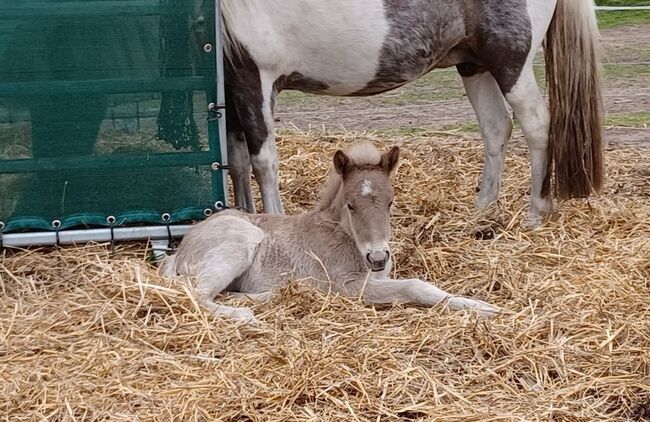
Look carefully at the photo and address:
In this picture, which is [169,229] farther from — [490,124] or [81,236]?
[490,124]

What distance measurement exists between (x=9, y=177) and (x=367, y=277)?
6.18 ft

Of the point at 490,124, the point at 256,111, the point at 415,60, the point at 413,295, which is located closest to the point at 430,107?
the point at 490,124

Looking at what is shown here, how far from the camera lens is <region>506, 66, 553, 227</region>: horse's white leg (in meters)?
6.03

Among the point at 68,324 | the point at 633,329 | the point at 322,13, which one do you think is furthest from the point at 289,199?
the point at 633,329

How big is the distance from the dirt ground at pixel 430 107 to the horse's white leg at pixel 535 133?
229 cm

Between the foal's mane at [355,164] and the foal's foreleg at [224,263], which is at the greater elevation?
the foal's mane at [355,164]

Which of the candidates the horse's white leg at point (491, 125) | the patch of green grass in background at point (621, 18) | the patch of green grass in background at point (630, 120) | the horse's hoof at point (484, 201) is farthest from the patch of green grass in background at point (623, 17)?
the horse's hoof at point (484, 201)

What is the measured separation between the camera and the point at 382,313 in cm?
460

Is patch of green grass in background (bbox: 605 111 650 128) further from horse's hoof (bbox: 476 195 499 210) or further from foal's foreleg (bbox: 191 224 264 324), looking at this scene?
foal's foreleg (bbox: 191 224 264 324)

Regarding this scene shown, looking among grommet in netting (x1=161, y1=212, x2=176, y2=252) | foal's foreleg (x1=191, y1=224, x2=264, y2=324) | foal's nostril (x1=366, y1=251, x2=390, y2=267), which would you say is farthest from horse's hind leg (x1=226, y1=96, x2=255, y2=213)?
foal's nostril (x1=366, y1=251, x2=390, y2=267)

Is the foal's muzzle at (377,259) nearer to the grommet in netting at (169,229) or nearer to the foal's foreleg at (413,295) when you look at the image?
the foal's foreleg at (413,295)

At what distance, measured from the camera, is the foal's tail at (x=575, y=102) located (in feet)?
19.6

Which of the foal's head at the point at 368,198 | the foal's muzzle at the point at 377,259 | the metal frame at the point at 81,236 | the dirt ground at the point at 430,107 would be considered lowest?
the dirt ground at the point at 430,107

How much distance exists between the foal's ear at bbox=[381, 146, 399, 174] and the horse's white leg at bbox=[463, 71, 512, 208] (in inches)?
65.5
